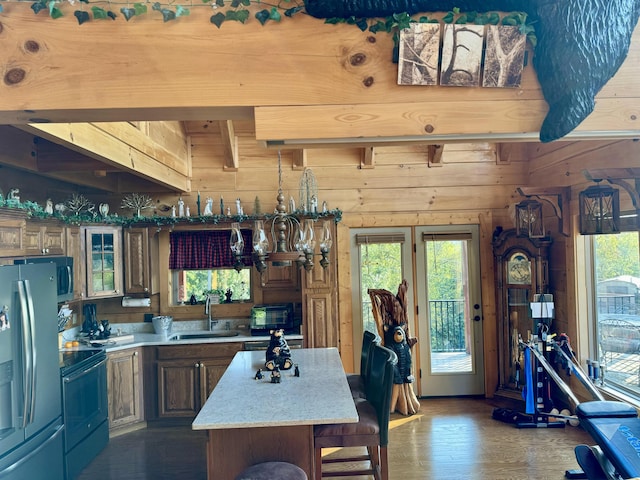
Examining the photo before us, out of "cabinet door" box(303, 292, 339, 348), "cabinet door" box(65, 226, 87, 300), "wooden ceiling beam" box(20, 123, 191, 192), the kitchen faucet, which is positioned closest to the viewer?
"wooden ceiling beam" box(20, 123, 191, 192)

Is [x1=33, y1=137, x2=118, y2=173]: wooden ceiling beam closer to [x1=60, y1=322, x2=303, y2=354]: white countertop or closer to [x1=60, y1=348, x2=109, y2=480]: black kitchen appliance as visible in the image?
[x1=60, y1=348, x2=109, y2=480]: black kitchen appliance

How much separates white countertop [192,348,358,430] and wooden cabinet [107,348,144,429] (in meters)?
1.47

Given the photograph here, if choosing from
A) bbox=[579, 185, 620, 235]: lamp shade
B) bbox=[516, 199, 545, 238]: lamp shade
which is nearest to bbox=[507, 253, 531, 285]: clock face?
bbox=[516, 199, 545, 238]: lamp shade

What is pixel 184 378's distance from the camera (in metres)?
4.48

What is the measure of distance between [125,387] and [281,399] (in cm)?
249

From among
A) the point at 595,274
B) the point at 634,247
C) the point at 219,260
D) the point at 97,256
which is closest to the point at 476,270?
the point at 595,274

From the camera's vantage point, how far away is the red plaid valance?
16.6 ft

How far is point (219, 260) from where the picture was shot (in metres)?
5.07

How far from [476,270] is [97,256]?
14.1 ft

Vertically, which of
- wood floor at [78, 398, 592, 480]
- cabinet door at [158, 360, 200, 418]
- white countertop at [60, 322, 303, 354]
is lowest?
wood floor at [78, 398, 592, 480]

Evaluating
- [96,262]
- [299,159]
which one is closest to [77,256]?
[96,262]

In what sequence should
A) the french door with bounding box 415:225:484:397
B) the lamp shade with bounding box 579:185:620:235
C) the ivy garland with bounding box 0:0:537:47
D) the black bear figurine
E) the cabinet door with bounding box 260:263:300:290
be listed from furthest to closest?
1. the french door with bounding box 415:225:484:397
2. the cabinet door with bounding box 260:263:300:290
3. the lamp shade with bounding box 579:185:620:235
4. the black bear figurine
5. the ivy garland with bounding box 0:0:537:47

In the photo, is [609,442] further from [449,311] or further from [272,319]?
[272,319]

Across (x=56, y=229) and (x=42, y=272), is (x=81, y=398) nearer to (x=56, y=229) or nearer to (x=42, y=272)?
(x=42, y=272)
